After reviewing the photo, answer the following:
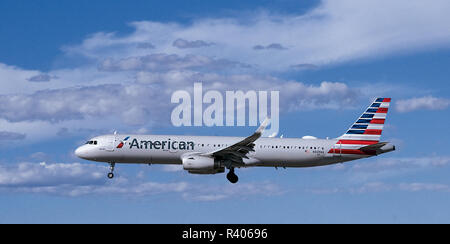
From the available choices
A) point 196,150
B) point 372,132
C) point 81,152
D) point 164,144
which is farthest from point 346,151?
point 81,152

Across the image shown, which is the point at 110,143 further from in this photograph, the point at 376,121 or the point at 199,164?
the point at 376,121

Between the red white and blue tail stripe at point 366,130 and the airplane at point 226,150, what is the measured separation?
0.10m

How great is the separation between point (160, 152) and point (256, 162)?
30.0 feet

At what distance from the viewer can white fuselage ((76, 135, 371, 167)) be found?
A: 220 ft

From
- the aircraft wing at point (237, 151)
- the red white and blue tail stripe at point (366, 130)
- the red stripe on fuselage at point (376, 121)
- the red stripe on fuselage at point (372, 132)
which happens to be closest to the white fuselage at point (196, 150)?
the red white and blue tail stripe at point (366, 130)

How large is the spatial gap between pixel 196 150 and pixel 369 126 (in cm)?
1787

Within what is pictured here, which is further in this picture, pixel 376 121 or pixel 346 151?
pixel 376 121

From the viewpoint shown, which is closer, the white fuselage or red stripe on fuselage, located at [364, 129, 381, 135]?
the white fuselage

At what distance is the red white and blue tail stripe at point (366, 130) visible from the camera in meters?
70.6

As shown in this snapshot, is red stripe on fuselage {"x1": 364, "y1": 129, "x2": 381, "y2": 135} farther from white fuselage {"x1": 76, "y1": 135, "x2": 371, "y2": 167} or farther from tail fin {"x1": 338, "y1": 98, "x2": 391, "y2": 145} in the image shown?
white fuselage {"x1": 76, "y1": 135, "x2": 371, "y2": 167}

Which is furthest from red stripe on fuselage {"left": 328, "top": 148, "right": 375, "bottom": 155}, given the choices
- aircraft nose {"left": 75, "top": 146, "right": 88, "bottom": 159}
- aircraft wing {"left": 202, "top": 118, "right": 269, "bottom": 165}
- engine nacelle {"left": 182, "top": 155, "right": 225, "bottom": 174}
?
aircraft nose {"left": 75, "top": 146, "right": 88, "bottom": 159}

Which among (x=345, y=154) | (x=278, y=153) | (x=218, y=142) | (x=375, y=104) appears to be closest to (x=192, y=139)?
(x=218, y=142)

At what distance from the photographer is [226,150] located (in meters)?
66.1

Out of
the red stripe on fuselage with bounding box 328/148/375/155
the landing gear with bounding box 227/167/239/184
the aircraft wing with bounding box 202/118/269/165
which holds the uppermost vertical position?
the red stripe on fuselage with bounding box 328/148/375/155
